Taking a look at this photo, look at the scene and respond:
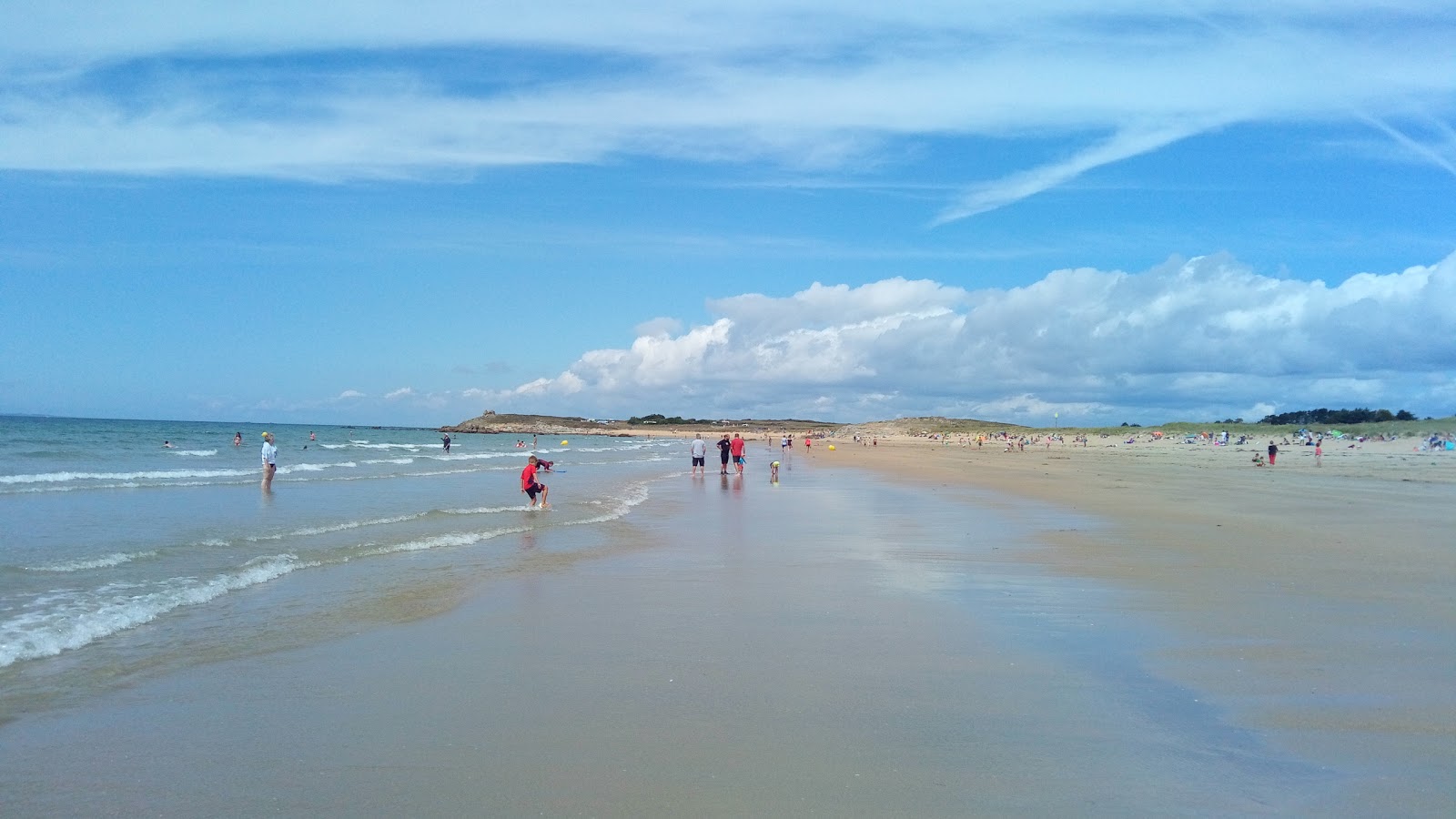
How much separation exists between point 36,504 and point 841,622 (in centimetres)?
1935

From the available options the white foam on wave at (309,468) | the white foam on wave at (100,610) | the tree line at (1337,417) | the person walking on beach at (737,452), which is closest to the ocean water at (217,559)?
the white foam on wave at (100,610)

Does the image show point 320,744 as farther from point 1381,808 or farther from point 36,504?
point 36,504

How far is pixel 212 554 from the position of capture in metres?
12.4

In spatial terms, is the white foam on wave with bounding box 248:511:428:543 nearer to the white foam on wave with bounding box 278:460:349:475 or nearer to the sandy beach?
the sandy beach

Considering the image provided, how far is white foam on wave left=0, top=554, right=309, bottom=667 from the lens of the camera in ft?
24.0

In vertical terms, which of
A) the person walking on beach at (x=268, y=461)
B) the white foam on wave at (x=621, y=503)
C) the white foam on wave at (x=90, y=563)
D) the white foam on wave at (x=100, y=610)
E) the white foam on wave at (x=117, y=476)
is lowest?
the white foam on wave at (x=621, y=503)

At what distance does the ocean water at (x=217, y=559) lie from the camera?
737cm

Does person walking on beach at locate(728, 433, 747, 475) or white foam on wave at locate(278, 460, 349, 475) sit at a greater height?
person walking on beach at locate(728, 433, 747, 475)

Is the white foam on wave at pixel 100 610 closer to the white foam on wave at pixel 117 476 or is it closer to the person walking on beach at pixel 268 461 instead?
the person walking on beach at pixel 268 461

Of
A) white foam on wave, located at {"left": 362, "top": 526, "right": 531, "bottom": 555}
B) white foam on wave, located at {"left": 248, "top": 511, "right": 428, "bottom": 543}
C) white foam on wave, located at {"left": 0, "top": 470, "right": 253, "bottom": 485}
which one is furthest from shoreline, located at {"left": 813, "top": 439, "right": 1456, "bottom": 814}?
white foam on wave, located at {"left": 0, "top": 470, "right": 253, "bottom": 485}

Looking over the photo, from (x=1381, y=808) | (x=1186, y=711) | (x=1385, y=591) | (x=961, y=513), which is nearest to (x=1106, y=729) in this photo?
(x=1186, y=711)

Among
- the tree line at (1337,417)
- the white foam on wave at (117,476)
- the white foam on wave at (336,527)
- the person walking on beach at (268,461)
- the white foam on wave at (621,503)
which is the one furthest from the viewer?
the tree line at (1337,417)

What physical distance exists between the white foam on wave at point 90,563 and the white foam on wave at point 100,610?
1.52 metres

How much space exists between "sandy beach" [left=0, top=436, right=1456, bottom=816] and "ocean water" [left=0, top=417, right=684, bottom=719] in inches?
26.4
